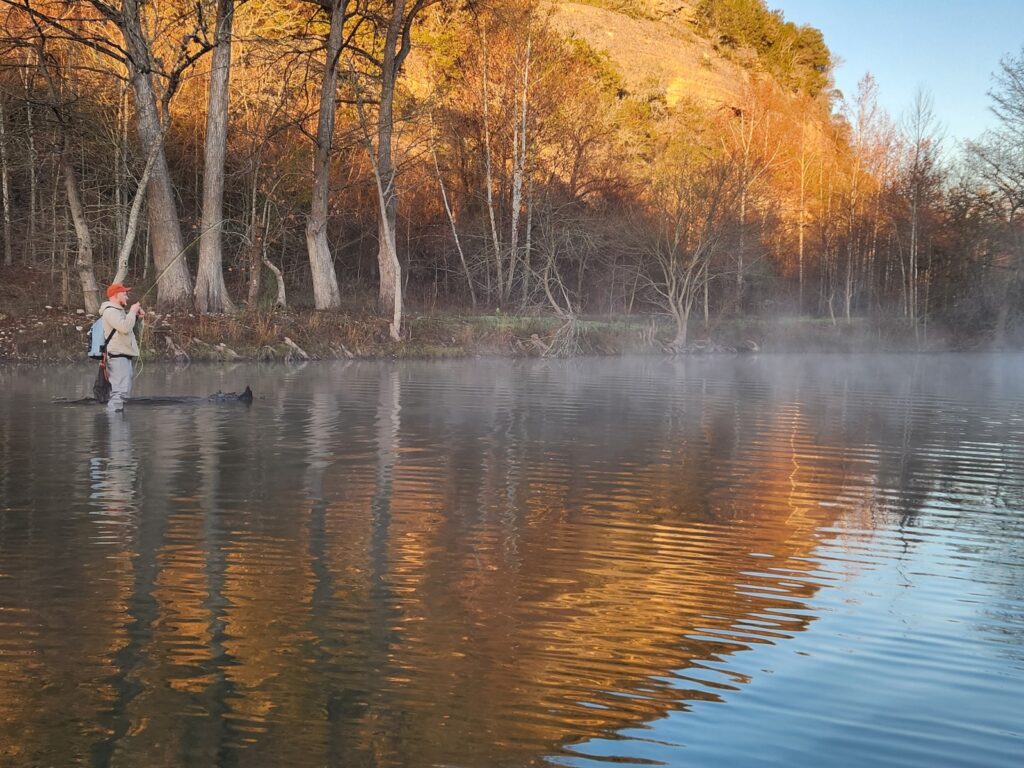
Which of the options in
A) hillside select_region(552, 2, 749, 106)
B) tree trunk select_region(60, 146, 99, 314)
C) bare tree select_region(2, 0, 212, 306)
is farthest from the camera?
hillside select_region(552, 2, 749, 106)

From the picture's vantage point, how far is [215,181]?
1284 inches

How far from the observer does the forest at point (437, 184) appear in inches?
1282

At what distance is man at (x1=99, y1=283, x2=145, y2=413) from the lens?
18.1 m

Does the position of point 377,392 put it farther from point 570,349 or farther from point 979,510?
point 570,349

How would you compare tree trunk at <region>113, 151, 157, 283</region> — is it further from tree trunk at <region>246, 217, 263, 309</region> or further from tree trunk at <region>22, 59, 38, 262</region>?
tree trunk at <region>246, 217, 263, 309</region>

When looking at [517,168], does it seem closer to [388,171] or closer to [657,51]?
[388,171]

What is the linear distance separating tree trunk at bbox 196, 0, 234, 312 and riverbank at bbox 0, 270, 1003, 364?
75 cm

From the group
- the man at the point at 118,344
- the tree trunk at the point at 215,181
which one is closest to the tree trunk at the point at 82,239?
the tree trunk at the point at 215,181

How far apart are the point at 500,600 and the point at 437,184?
43762 millimetres

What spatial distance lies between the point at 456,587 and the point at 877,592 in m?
2.95

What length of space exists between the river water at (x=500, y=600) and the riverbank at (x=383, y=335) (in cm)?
1483

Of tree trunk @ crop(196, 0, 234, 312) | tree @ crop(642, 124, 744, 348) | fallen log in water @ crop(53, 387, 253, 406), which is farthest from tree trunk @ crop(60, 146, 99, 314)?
tree @ crop(642, 124, 744, 348)

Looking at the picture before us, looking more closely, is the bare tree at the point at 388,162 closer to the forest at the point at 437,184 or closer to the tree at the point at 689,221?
the forest at the point at 437,184

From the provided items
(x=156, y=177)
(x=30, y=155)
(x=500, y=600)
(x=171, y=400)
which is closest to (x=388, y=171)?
(x=156, y=177)
